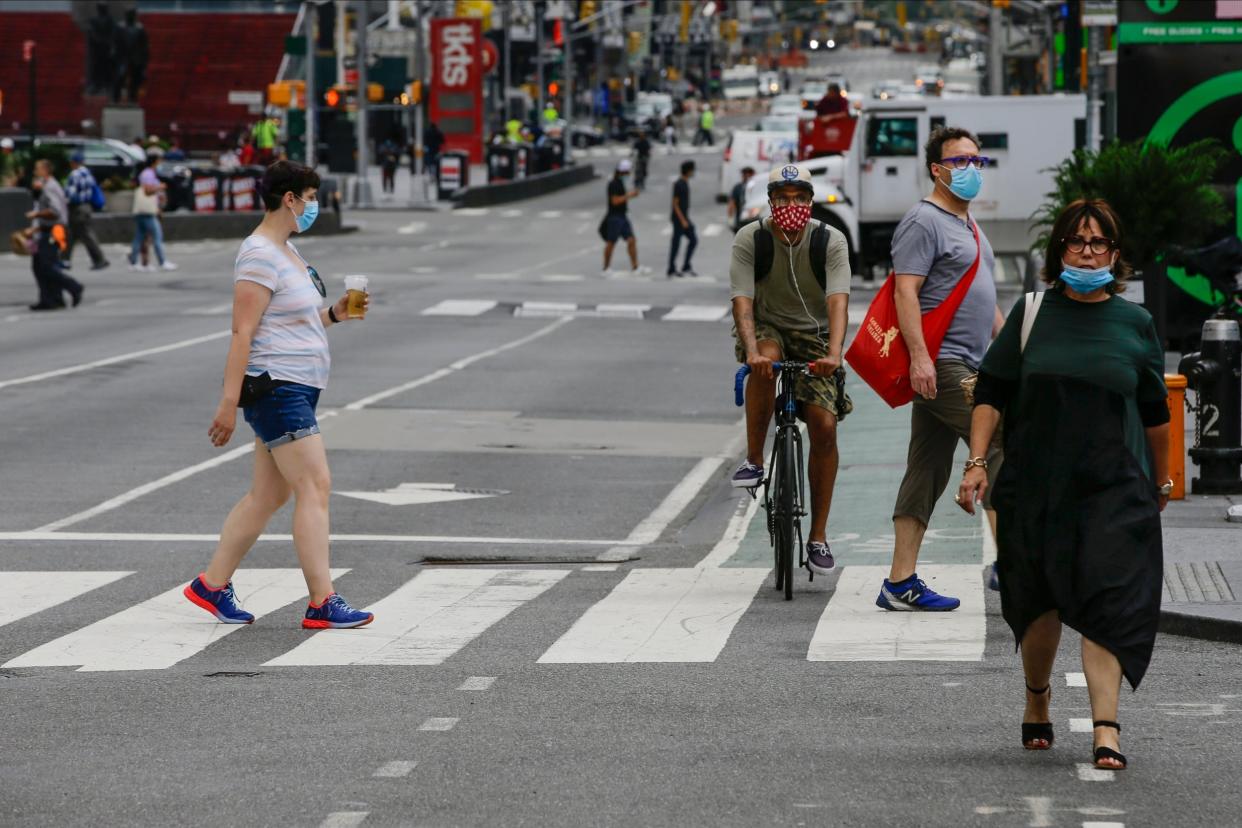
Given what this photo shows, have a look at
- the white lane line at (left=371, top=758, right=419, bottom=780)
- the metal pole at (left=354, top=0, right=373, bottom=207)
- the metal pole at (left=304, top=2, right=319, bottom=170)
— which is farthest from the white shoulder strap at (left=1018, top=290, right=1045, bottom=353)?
the metal pole at (left=354, top=0, right=373, bottom=207)

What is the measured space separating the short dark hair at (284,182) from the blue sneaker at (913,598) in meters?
3.00

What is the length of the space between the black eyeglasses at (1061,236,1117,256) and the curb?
278cm

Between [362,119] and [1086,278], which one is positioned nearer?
[1086,278]

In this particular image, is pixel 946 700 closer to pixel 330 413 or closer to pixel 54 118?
pixel 330 413

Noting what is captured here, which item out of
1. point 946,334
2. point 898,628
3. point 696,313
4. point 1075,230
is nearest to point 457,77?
point 696,313

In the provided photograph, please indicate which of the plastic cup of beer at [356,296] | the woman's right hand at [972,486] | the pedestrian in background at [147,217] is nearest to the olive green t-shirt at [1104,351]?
the woman's right hand at [972,486]

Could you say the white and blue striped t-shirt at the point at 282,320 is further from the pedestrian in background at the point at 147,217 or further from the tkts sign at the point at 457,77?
the tkts sign at the point at 457,77

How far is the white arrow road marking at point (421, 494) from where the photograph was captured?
46.8ft

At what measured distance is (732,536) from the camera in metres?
12.8

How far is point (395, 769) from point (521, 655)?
2051 millimetres

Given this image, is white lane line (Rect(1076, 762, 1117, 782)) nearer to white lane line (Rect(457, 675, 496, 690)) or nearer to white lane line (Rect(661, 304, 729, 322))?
white lane line (Rect(457, 675, 496, 690))

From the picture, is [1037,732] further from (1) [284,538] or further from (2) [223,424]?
(1) [284,538]

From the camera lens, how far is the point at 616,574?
11219 mm

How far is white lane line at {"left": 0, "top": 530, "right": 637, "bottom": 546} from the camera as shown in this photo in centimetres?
1229
